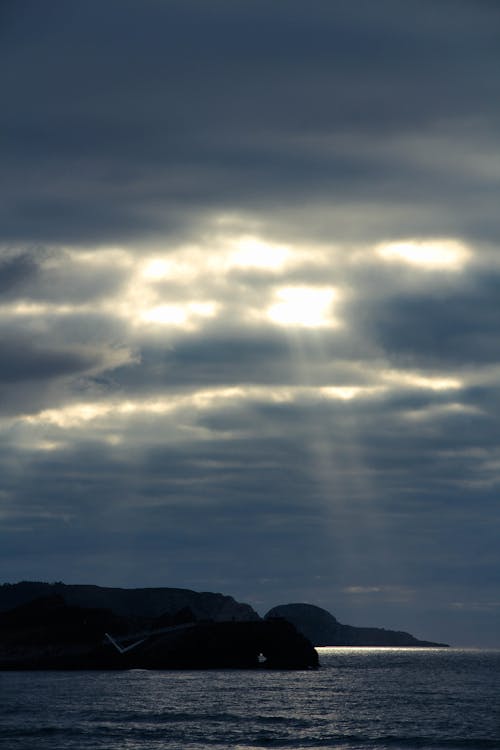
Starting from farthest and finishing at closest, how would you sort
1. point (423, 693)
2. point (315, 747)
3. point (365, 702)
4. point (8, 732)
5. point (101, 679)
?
point (101, 679), point (423, 693), point (365, 702), point (8, 732), point (315, 747)

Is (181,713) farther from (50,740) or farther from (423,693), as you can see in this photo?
(423,693)

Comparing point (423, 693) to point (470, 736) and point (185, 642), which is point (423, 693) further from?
point (185, 642)

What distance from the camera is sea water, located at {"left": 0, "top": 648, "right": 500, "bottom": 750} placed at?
259 feet

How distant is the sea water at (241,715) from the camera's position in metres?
78.8

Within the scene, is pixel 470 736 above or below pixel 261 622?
below

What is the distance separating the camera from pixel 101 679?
165 m

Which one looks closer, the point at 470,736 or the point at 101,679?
the point at 470,736

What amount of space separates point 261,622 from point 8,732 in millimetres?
113403

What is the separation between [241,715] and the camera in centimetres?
9744

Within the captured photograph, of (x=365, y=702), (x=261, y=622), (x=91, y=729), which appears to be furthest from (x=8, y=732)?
(x=261, y=622)

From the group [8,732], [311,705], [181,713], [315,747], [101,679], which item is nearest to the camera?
[315,747]

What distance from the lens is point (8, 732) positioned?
269 ft

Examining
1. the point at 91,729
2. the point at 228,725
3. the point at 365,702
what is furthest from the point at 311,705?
the point at 91,729

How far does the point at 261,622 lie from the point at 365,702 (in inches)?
2913
